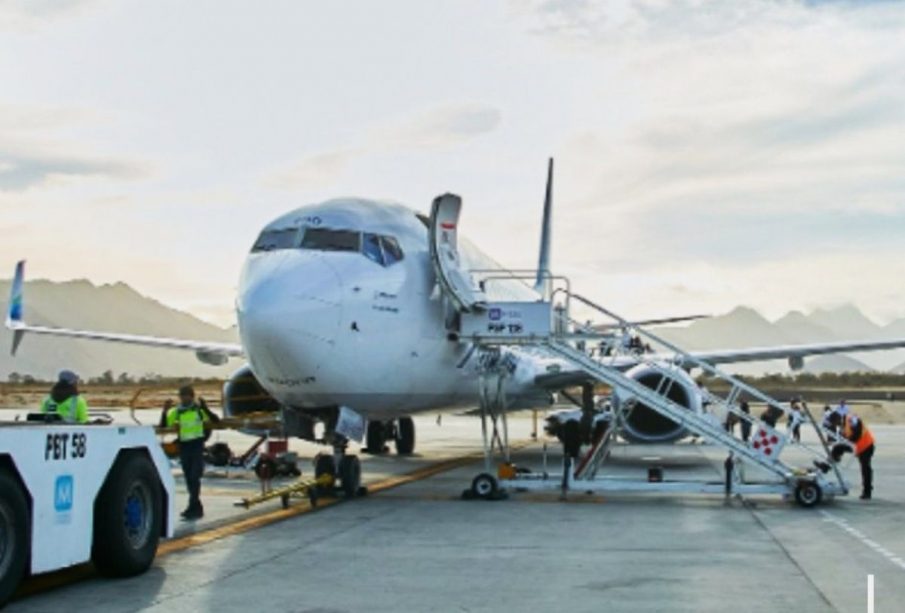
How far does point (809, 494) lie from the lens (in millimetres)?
15727

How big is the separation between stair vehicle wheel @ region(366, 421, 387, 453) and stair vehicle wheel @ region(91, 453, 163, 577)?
16.4 m

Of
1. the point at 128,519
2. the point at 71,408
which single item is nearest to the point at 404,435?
the point at 71,408

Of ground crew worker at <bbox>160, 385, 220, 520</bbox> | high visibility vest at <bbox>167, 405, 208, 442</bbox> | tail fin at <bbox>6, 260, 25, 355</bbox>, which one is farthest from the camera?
tail fin at <bbox>6, 260, 25, 355</bbox>

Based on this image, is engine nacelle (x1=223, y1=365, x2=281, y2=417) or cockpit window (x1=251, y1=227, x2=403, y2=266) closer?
cockpit window (x1=251, y1=227, x2=403, y2=266)

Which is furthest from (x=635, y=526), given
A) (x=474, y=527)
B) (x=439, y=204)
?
(x=439, y=204)

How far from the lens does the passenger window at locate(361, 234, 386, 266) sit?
16.1 meters

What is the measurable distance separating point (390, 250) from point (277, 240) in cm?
156

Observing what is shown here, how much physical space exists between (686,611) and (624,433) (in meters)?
13.0

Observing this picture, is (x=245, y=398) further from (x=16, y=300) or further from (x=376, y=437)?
(x=16, y=300)

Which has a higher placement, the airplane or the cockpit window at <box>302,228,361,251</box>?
the cockpit window at <box>302,228,361,251</box>

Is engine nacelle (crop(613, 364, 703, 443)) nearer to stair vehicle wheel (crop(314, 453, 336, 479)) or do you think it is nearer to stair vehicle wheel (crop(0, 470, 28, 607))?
stair vehicle wheel (crop(314, 453, 336, 479))

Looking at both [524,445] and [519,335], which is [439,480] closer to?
[519,335]

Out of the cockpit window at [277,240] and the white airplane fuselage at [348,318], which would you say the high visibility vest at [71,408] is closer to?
the white airplane fuselage at [348,318]

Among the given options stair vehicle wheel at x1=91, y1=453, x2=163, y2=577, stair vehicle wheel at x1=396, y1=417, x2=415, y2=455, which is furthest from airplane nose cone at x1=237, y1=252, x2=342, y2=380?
stair vehicle wheel at x1=396, y1=417, x2=415, y2=455
